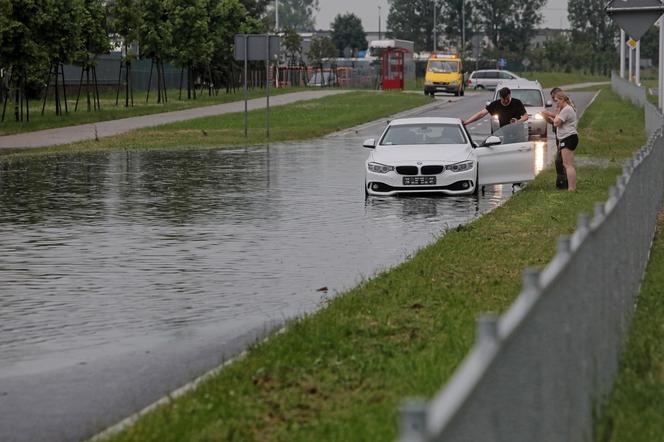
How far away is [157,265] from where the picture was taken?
14.6 meters

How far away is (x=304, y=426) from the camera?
739 centimetres

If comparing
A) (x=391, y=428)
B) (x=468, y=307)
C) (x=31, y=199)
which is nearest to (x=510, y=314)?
(x=391, y=428)

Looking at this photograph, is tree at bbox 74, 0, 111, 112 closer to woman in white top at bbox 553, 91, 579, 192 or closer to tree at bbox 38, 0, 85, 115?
tree at bbox 38, 0, 85, 115

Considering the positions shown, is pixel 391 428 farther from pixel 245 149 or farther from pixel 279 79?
pixel 279 79

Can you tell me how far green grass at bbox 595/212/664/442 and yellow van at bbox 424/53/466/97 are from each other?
243 feet

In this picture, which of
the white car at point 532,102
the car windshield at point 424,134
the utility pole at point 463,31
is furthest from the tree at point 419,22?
the car windshield at point 424,134

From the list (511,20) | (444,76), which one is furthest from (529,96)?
(511,20)

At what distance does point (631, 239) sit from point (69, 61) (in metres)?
43.4

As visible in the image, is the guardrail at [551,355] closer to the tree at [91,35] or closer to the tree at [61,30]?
the tree at [61,30]

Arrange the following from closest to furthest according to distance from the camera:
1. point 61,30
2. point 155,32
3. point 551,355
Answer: point 551,355 < point 61,30 < point 155,32

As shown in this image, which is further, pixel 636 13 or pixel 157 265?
pixel 636 13

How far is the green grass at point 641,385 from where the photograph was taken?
22.3 ft

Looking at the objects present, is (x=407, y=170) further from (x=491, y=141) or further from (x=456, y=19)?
(x=456, y=19)

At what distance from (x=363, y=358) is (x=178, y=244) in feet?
24.9
